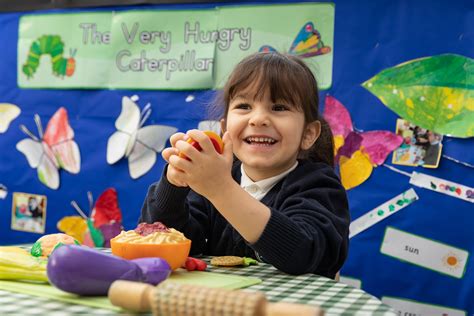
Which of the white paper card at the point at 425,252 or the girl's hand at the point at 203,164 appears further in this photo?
Result: the white paper card at the point at 425,252

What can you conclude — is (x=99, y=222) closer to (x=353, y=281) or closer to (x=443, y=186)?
(x=353, y=281)

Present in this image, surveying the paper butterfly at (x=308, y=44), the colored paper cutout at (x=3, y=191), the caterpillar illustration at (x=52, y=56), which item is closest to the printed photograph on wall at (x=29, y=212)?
the colored paper cutout at (x=3, y=191)

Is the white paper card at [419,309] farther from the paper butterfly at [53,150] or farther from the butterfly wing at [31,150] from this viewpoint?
the butterfly wing at [31,150]

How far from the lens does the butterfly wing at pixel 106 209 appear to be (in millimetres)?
2088

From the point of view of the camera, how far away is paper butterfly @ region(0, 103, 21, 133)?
227 centimetres

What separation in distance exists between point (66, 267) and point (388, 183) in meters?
1.20

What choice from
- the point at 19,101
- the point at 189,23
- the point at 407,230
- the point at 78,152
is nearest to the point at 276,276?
the point at 407,230

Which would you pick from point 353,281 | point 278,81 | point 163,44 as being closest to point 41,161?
point 163,44

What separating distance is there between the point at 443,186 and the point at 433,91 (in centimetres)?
25

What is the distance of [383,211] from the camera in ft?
5.53

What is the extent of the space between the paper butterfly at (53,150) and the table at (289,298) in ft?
4.63

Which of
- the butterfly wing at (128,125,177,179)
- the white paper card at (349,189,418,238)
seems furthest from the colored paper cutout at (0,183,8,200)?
the white paper card at (349,189,418,238)

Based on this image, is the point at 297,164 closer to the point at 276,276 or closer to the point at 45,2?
the point at 276,276

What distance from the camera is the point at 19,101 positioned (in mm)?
2264
